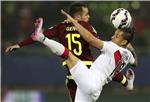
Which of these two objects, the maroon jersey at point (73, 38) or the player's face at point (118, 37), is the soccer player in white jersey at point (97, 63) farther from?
the maroon jersey at point (73, 38)

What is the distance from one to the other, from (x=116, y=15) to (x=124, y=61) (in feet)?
2.13

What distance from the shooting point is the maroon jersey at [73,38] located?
10.6m

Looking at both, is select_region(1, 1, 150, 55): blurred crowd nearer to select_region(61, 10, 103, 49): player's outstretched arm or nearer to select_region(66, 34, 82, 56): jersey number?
select_region(66, 34, 82, 56): jersey number

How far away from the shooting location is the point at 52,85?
18031mm

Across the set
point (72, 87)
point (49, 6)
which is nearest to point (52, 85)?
point (49, 6)

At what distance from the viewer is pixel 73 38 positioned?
34.7 ft

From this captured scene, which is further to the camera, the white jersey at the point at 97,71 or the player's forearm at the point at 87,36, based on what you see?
the white jersey at the point at 97,71

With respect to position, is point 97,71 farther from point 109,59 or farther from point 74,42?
point 74,42

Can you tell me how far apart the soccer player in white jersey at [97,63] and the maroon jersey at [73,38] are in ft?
0.73

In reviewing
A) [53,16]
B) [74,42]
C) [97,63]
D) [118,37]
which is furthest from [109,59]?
[53,16]

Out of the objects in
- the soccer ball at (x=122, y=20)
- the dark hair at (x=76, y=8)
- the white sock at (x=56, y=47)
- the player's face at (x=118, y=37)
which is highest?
the dark hair at (x=76, y=8)

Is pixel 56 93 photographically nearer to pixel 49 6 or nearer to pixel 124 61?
pixel 49 6

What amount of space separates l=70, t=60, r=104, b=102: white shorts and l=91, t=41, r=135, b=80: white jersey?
0.12 m

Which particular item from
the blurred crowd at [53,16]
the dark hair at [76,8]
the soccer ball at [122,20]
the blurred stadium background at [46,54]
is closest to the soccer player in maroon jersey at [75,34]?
the dark hair at [76,8]
